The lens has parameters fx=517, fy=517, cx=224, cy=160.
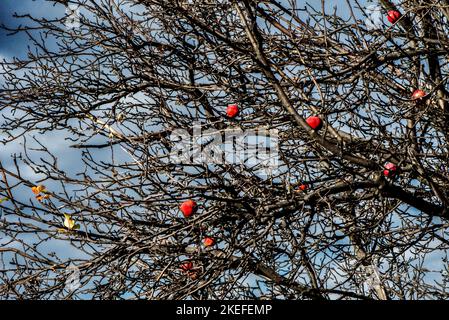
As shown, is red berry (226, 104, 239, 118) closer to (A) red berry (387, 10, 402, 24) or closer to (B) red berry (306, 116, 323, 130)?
(B) red berry (306, 116, 323, 130)

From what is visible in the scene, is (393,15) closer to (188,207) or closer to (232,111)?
(232,111)

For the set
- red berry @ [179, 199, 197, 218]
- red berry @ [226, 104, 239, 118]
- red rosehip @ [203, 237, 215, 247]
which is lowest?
red rosehip @ [203, 237, 215, 247]

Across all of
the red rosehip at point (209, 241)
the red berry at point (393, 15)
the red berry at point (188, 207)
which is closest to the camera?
the red berry at point (188, 207)

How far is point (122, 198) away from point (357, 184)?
6.49ft

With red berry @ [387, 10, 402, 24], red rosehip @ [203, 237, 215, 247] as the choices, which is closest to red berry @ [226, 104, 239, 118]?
red rosehip @ [203, 237, 215, 247]

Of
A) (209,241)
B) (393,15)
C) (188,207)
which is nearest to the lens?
(188,207)

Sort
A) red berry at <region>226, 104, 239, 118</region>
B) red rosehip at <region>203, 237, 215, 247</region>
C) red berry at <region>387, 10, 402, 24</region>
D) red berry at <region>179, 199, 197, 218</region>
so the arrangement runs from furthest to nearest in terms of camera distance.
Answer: red berry at <region>387, 10, 402, 24</region> → red berry at <region>226, 104, 239, 118</region> → red rosehip at <region>203, 237, 215, 247</region> → red berry at <region>179, 199, 197, 218</region>

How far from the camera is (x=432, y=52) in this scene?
507 centimetres

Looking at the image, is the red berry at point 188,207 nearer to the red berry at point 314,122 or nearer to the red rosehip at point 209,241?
the red rosehip at point 209,241

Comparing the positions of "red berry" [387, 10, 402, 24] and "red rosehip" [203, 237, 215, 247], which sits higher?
"red berry" [387, 10, 402, 24]

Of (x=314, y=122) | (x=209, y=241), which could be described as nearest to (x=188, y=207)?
(x=209, y=241)

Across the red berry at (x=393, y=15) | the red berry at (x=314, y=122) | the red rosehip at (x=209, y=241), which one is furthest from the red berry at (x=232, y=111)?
the red berry at (x=393, y=15)

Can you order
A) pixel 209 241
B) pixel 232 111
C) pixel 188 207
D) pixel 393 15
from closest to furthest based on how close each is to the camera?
pixel 188 207, pixel 209 241, pixel 232 111, pixel 393 15

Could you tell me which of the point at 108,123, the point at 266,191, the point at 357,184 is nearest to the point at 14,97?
the point at 108,123
